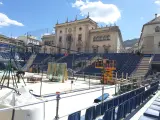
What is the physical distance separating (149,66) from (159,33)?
1219cm

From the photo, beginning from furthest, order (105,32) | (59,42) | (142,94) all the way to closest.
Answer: (59,42) → (105,32) → (142,94)

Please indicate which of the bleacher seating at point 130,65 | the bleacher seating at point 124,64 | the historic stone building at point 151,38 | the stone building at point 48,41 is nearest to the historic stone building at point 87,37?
the stone building at point 48,41

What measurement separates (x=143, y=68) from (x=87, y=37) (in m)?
23.4

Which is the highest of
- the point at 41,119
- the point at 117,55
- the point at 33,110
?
the point at 117,55

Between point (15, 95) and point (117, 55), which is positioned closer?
point (15, 95)

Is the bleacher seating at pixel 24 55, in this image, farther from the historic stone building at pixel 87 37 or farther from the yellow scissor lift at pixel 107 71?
the yellow scissor lift at pixel 107 71

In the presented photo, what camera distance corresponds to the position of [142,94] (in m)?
8.55

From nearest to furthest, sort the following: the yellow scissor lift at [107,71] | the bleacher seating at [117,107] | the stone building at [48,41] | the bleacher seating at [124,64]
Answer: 1. the bleacher seating at [117,107]
2. the yellow scissor lift at [107,71]
3. the bleacher seating at [124,64]
4. the stone building at [48,41]

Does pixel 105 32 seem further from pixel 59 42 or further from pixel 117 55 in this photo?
pixel 59 42

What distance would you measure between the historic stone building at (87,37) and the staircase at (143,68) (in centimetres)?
1369

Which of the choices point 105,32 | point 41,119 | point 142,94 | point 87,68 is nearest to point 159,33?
point 105,32

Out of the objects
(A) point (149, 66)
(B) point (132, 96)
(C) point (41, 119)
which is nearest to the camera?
(C) point (41, 119)

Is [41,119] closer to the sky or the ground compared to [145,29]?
closer to the ground

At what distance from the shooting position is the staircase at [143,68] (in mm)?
26875
